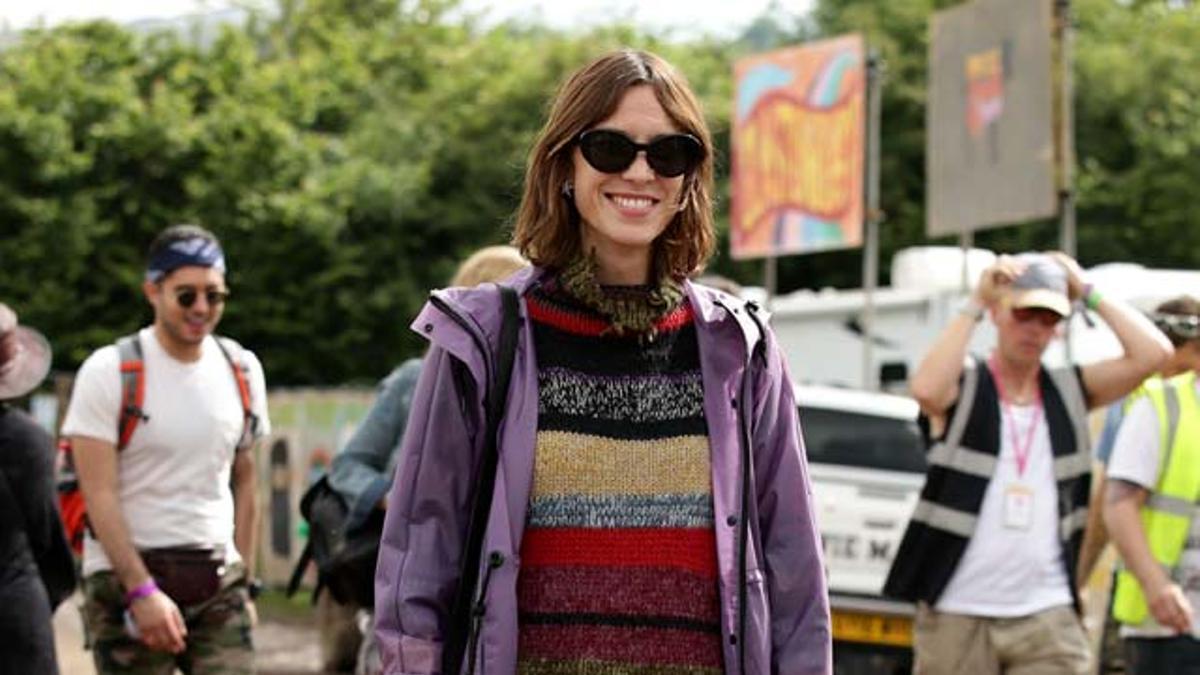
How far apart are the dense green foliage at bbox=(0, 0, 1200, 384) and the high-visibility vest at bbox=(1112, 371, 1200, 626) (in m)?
22.9

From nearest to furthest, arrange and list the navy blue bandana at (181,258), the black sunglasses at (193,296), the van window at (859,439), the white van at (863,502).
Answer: the black sunglasses at (193,296)
the navy blue bandana at (181,258)
the white van at (863,502)
the van window at (859,439)

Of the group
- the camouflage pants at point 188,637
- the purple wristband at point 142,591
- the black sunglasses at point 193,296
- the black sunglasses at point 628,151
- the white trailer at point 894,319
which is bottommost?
the camouflage pants at point 188,637

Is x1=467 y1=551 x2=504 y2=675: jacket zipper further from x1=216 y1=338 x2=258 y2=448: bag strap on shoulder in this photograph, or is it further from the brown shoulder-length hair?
x1=216 y1=338 x2=258 y2=448: bag strap on shoulder

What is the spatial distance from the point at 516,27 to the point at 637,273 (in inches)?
1614

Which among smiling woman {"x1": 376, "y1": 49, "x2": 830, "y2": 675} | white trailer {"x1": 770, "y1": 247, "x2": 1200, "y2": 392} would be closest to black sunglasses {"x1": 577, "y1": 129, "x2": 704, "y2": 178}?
smiling woman {"x1": 376, "y1": 49, "x2": 830, "y2": 675}

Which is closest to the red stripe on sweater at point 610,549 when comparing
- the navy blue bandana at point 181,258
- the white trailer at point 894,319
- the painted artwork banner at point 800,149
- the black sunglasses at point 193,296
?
the black sunglasses at point 193,296

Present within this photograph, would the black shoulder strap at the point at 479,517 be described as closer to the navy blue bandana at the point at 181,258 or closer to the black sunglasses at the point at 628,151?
the black sunglasses at the point at 628,151

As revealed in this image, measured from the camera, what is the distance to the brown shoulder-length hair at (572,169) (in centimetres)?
361

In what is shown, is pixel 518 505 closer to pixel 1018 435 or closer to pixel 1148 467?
pixel 1018 435

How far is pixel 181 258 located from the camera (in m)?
6.98

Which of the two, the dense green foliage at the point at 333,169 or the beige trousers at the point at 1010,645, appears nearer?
the beige trousers at the point at 1010,645

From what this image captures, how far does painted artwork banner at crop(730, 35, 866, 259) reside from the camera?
20.2m

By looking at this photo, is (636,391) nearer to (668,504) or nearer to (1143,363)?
(668,504)

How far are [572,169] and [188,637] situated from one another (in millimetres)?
3616
